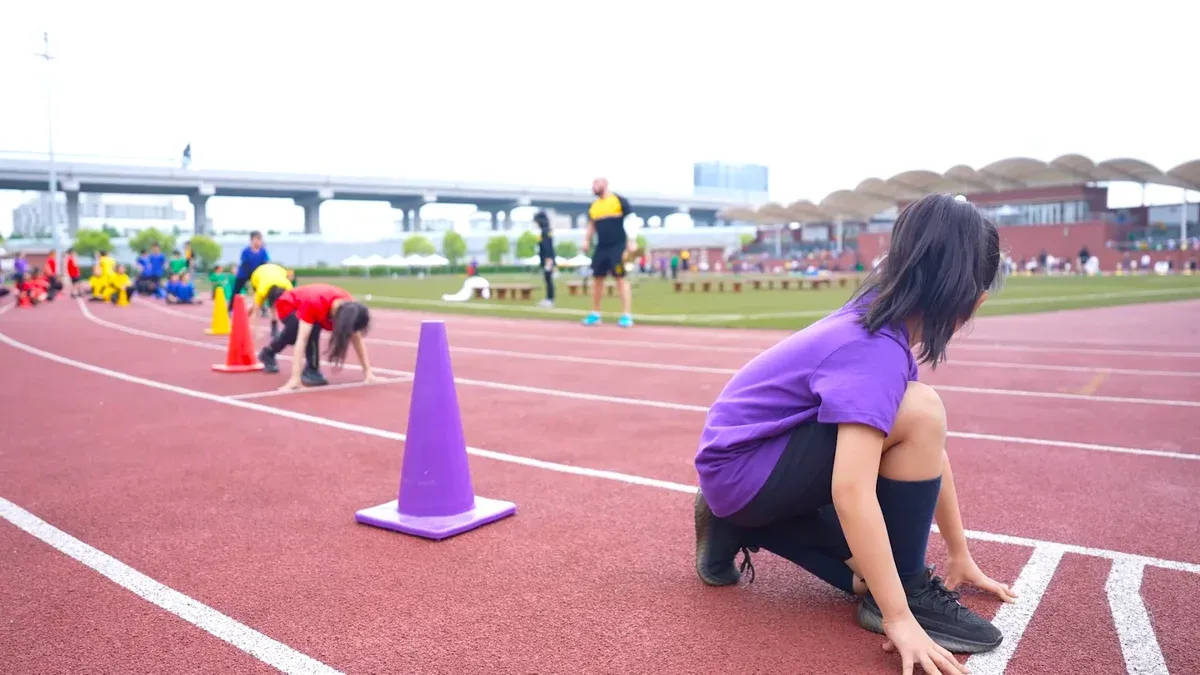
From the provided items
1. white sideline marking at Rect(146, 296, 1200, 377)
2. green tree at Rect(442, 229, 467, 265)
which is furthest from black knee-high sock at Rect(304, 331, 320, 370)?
green tree at Rect(442, 229, 467, 265)

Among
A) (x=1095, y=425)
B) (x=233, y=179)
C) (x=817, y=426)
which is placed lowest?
(x=1095, y=425)

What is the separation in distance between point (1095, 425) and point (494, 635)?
525 centimetres

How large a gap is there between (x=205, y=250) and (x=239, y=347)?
83.4 m

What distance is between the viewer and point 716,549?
11.1 ft

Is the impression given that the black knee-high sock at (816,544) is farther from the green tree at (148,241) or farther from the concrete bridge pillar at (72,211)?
the green tree at (148,241)

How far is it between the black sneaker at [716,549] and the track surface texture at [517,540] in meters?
0.07

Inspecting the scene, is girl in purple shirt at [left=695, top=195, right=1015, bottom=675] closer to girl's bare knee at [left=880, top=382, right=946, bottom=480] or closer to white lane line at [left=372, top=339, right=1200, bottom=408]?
girl's bare knee at [left=880, top=382, right=946, bottom=480]

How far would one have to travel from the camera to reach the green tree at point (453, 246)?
9931cm

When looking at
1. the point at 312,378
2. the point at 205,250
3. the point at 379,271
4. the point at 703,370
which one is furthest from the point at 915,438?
the point at 205,250

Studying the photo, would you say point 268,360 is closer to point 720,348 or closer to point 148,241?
point 720,348

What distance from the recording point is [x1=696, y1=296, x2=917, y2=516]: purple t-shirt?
2.56 metres

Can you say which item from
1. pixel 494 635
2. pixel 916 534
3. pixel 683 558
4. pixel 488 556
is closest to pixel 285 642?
pixel 494 635

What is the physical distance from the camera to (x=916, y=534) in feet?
9.34

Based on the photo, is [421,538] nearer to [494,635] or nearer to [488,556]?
[488,556]
